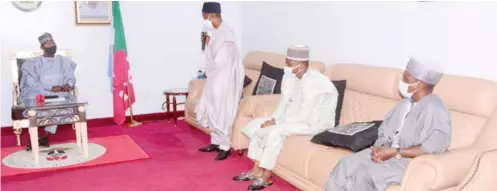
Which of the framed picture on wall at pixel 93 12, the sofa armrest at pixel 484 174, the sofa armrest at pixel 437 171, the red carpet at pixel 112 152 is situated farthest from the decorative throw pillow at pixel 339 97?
the framed picture on wall at pixel 93 12

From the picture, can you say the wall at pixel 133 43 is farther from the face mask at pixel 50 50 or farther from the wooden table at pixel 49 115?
the wooden table at pixel 49 115

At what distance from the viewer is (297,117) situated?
3.90 metres

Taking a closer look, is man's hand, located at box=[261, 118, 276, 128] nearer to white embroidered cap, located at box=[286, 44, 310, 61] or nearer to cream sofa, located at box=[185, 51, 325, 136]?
white embroidered cap, located at box=[286, 44, 310, 61]

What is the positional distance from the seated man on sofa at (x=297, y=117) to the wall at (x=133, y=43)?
114 inches

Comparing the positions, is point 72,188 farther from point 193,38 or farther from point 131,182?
point 193,38

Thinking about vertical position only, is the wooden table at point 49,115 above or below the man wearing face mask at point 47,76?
below

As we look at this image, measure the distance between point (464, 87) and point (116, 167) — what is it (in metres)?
2.94

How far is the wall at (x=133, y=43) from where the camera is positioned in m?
5.80

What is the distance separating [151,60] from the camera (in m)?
6.51

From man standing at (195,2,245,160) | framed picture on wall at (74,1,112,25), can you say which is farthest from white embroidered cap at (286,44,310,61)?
framed picture on wall at (74,1,112,25)

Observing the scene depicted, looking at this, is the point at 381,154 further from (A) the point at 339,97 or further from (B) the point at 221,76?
(B) the point at 221,76

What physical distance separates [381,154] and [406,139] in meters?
0.17

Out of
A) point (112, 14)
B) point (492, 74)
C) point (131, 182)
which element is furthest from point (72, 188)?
point (492, 74)

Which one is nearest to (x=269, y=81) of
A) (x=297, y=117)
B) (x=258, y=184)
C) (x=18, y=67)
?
(x=297, y=117)
